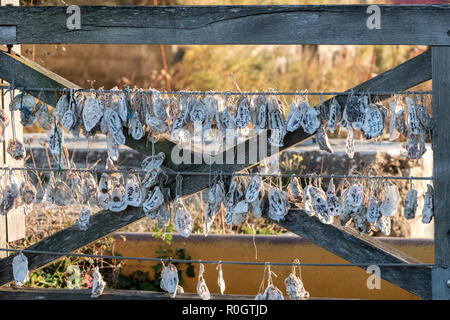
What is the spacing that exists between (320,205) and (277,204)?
0.56 ft

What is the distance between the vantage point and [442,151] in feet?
7.61

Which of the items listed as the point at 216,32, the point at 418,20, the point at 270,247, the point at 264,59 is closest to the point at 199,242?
the point at 270,247

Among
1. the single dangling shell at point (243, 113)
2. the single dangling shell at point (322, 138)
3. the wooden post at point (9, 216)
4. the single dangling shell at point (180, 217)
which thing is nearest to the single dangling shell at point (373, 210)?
the single dangling shell at point (322, 138)

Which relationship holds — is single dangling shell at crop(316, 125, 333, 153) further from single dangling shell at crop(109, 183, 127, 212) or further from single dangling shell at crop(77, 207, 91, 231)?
single dangling shell at crop(77, 207, 91, 231)

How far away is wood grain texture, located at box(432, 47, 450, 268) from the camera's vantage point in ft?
7.52

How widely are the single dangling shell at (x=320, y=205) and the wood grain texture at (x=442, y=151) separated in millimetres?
397

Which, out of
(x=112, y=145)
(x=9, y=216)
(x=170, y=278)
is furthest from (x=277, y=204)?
(x=9, y=216)

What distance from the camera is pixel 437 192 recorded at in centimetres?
234

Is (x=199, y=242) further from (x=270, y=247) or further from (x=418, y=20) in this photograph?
(x=418, y=20)

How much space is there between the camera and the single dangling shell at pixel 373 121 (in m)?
2.34

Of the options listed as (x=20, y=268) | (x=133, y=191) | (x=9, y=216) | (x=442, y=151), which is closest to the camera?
(x=442, y=151)

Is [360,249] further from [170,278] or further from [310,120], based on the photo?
[170,278]

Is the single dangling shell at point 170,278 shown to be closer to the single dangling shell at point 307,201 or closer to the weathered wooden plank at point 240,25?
the single dangling shell at point 307,201

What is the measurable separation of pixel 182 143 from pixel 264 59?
566 centimetres
